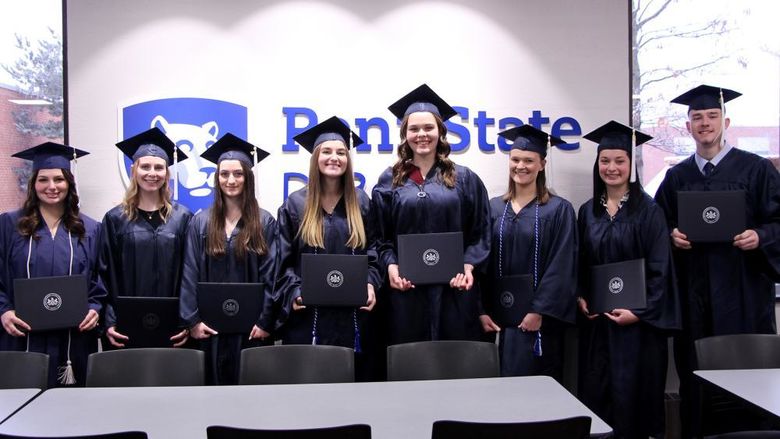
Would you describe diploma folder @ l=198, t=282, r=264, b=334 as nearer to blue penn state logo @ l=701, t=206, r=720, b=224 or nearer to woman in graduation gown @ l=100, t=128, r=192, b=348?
woman in graduation gown @ l=100, t=128, r=192, b=348

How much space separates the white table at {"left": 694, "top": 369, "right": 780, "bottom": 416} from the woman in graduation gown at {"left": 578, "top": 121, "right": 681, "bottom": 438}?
1.04m

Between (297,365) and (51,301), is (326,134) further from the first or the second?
(51,301)

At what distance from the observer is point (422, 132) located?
12.0ft

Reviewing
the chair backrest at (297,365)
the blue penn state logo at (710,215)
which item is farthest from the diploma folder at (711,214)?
the chair backrest at (297,365)

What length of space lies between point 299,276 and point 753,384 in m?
2.08

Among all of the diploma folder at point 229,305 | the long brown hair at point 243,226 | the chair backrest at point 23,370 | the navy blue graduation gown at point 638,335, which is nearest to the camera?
the chair backrest at point 23,370

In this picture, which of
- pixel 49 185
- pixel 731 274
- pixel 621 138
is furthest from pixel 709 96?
pixel 49 185

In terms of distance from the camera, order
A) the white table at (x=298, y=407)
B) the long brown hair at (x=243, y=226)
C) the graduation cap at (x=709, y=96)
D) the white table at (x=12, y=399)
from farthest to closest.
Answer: the graduation cap at (x=709, y=96)
the long brown hair at (x=243, y=226)
the white table at (x=12, y=399)
the white table at (x=298, y=407)

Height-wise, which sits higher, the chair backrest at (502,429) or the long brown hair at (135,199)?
the long brown hair at (135,199)

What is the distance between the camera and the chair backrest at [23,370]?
263 cm

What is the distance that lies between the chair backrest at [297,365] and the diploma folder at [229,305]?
759 millimetres

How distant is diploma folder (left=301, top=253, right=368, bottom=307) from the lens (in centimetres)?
337

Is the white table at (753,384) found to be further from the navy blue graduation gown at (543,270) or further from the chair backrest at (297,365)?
the chair backrest at (297,365)

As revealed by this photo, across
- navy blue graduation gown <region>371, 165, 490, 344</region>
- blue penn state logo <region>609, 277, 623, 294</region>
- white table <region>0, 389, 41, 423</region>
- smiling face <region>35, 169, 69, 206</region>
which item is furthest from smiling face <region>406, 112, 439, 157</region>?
white table <region>0, 389, 41, 423</region>
